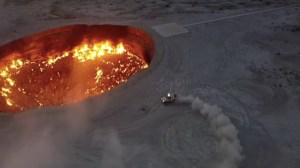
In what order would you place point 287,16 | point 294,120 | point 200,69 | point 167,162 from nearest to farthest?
1. point 167,162
2. point 294,120
3. point 200,69
4. point 287,16

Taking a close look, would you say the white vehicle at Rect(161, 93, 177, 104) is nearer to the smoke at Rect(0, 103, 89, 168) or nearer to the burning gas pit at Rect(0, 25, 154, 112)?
the smoke at Rect(0, 103, 89, 168)

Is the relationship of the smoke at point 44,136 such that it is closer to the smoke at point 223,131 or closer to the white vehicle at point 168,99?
the white vehicle at point 168,99

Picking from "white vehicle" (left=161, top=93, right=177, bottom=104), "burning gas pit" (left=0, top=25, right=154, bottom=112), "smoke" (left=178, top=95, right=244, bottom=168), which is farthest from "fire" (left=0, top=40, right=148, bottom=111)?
"smoke" (left=178, top=95, right=244, bottom=168)

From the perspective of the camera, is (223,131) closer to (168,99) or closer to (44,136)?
(168,99)

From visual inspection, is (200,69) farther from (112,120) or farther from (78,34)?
(78,34)

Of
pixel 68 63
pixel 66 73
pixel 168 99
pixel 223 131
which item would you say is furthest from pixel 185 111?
pixel 68 63

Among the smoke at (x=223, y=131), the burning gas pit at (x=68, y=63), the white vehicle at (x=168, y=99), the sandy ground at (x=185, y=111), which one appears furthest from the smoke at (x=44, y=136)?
the smoke at (x=223, y=131)

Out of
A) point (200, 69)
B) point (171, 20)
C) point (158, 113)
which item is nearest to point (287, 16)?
point (171, 20)
